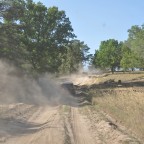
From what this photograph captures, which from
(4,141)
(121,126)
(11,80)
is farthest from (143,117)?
(11,80)

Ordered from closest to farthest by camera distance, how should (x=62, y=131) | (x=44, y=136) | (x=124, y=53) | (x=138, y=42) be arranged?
(x=44, y=136), (x=62, y=131), (x=138, y=42), (x=124, y=53)

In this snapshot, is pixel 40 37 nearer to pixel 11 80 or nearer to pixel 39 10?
pixel 39 10

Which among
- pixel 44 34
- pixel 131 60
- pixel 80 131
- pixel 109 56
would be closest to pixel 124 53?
pixel 109 56

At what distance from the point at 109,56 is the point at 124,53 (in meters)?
15.1

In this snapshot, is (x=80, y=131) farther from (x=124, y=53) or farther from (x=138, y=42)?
(x=124, y=53)

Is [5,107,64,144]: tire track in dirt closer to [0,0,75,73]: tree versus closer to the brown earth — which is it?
the brown earth

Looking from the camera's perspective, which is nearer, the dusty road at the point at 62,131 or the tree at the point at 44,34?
the dusty road at the point at 62,131

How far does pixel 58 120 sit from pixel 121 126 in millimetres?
4030

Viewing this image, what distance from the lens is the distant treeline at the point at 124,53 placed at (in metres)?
87.2

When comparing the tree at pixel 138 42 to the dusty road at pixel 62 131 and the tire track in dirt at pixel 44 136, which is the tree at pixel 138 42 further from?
the tire track in dirt at pixel 44 136

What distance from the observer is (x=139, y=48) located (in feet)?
281

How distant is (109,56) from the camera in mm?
137125

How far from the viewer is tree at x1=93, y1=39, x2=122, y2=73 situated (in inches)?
5254

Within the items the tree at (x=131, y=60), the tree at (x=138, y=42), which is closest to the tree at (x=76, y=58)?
the tree at (x=131, y=60)
